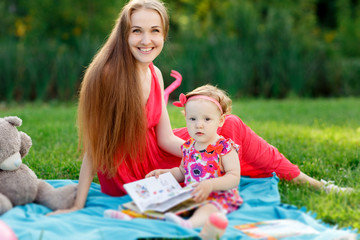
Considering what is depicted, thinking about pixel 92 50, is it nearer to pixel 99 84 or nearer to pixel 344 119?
pixel 344 119

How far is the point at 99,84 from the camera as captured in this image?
2.77 metres

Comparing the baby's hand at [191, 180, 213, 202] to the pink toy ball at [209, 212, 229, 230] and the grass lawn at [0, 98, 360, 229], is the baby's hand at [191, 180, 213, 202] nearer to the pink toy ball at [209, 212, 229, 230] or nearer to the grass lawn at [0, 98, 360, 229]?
the pink toy ball at [209, 212, 229, 230]

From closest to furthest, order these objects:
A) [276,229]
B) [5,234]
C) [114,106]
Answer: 1. [5,234]
2. [276,229]
3. [114,106]

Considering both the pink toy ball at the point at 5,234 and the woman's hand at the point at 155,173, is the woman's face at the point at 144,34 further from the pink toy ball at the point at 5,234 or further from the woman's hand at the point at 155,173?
the pink toy ball at the point at 5,234

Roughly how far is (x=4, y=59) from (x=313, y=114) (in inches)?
219

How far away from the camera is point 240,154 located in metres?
3.16

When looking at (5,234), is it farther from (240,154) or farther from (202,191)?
(240,154)

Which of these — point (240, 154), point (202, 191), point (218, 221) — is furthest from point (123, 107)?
point (218, 221)

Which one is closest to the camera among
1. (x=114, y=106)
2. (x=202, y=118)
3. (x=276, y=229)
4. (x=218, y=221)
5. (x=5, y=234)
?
(x=5, y=234)

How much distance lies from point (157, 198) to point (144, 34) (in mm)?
1067

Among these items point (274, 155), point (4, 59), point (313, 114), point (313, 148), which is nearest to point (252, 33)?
point (313, 114)

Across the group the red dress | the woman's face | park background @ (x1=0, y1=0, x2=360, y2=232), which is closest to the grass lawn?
park background @ (x1=0, y1=0, x2=360, y2=232)

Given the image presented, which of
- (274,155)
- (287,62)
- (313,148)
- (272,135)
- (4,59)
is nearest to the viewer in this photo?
(274,155)

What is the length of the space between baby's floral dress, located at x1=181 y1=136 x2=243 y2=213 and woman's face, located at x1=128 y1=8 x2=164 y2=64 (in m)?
0.70
